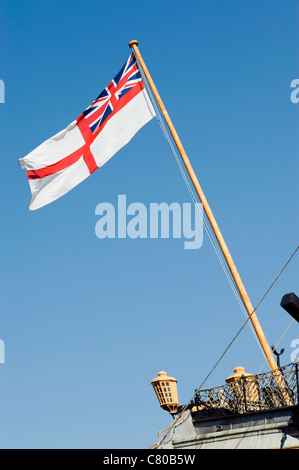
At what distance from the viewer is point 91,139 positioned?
2570 centimetres

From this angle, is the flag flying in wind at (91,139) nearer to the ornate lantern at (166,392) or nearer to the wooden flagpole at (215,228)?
the wooden flagpole at (215,228)

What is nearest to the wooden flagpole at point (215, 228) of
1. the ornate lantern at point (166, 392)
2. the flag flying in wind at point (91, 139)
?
the flag flying in wind at point (91, 139)

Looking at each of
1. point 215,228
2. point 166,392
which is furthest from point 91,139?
point 166,392

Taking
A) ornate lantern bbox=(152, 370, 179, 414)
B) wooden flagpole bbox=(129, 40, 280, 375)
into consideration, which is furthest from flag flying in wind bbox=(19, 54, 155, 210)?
ornate lantern bbox=(152, 370, 179, 414)

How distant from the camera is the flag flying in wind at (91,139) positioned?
25.1 meters

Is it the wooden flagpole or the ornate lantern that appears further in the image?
the ornate lantern

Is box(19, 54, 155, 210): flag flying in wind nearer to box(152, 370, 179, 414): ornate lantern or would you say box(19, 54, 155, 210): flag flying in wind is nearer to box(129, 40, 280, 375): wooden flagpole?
box(129, 40, 280, 375): wooden flagpole

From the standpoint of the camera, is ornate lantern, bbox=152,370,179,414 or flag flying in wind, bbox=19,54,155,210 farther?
flag flying in wind, bbox=19,54,155,210

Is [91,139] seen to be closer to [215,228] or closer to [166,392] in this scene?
[215,228]

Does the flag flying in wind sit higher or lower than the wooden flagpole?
higher

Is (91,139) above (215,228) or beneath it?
above

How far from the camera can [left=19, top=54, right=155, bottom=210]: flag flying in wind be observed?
25141 millimetres
